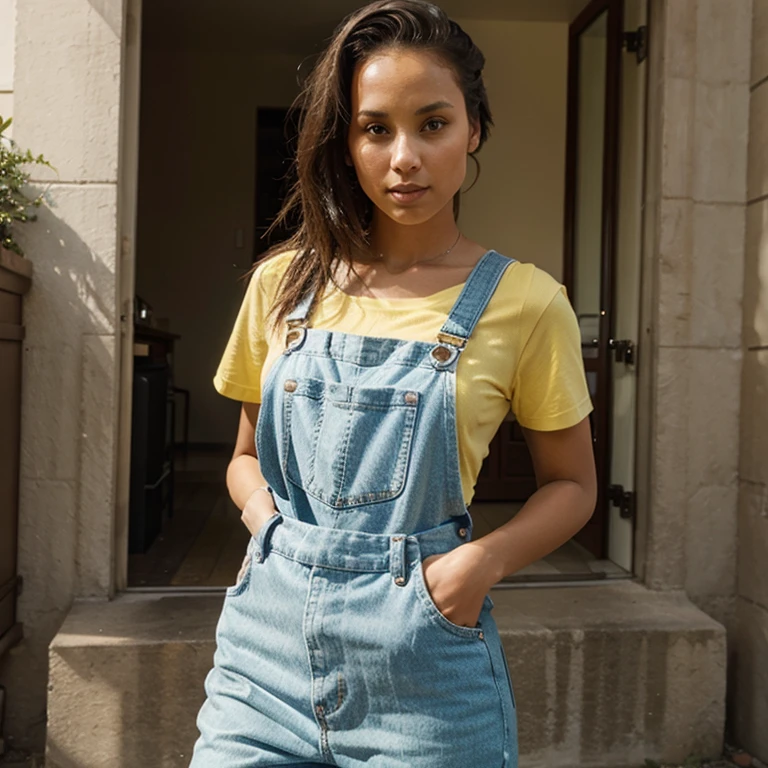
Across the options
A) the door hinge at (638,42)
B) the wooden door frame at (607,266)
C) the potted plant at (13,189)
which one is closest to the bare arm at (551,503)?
the potted plant at (13,189)

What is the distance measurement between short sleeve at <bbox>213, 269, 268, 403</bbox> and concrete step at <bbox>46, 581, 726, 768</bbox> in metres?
1.70

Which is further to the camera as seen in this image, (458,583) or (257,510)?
(257,510)

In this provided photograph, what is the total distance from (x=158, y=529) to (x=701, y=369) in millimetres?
2828

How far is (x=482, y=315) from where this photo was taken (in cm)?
112

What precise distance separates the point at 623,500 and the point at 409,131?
2.82 meters

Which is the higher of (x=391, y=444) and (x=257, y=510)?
(x=391, y=444)

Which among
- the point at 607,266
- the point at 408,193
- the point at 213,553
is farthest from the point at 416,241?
the point at 213,553

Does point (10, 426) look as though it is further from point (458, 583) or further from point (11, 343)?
point (458, 583)

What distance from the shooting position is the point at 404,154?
3.66 feet

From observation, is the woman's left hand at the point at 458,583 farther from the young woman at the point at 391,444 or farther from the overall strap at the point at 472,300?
the overall strap at the point at 472,300

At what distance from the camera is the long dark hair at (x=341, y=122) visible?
1162mm

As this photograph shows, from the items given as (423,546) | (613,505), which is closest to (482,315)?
(423,546)

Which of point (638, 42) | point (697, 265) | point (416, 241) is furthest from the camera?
point (638, 42)

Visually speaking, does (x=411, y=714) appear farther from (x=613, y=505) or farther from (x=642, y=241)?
(x=613, y=505)
